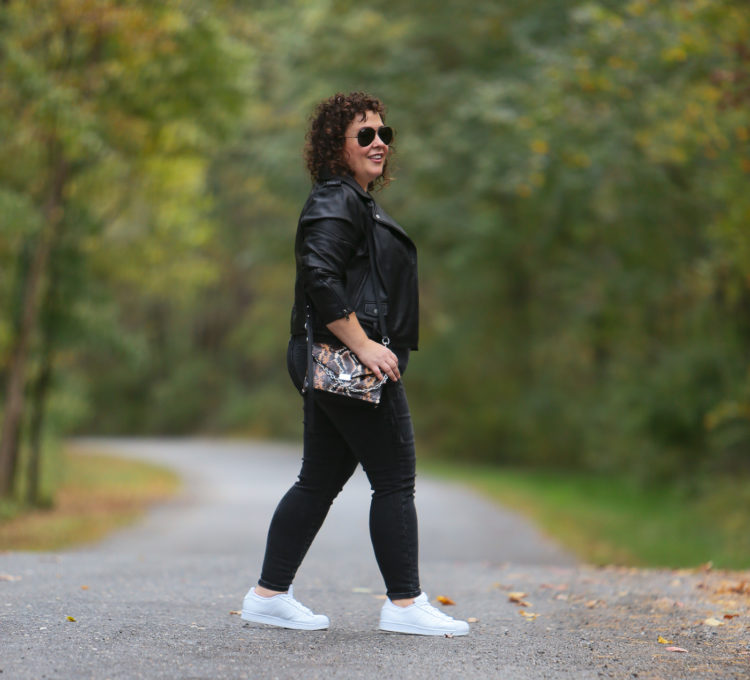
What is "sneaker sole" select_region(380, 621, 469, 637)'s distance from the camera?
437 centimetres

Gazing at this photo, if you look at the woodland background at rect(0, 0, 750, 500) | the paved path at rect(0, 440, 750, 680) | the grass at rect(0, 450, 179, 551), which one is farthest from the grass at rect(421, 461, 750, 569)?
the grass at rect(0, 450, 179, 551)

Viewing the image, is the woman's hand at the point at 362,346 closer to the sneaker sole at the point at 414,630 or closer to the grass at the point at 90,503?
the sneaker sole at the point at 414,630

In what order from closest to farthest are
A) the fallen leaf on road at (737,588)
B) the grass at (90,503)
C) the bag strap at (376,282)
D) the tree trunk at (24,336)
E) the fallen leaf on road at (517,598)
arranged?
the bag strap at (376,282) → the fallen leaf on road at (517,598) → the fallen leaf on road at (737,588) → the grass at (90,503) → the tree trunk at (24,336)

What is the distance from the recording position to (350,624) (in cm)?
479

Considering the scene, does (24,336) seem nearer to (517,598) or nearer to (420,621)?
(517,598)

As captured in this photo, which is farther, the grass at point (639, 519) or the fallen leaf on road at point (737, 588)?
the grass at point (639, 519)

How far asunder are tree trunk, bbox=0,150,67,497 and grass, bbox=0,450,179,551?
0.70 metres

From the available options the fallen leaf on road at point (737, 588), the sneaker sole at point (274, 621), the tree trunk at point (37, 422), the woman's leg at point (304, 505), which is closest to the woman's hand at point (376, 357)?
the woman's leg at point (304, 505)

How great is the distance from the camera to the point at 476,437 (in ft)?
84.7

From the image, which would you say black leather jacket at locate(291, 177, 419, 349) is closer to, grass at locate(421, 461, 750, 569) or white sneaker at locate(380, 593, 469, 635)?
white sneaker at locate(380, 593, 469, 635)

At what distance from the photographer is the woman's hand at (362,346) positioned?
4160 millimetres

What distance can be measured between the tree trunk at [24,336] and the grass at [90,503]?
2.30 ft

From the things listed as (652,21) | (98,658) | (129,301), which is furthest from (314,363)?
(129,301)

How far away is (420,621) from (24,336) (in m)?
9.80
